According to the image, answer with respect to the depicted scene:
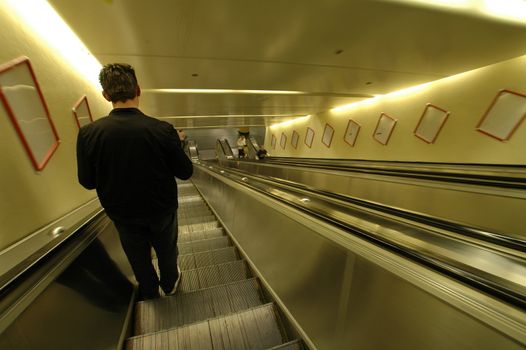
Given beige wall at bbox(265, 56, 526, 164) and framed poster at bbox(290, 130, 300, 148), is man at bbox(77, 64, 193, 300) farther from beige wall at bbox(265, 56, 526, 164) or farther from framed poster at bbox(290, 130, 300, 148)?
framed poster at bbox(290, 130, 300, 148)

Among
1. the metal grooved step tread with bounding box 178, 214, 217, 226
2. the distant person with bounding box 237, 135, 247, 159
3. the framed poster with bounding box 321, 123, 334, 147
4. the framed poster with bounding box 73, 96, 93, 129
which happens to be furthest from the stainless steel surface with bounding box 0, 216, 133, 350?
the distant person with bounding box 237, 135, 247, 159

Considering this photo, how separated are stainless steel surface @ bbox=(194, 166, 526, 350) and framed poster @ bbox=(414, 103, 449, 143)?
5924 millimetres

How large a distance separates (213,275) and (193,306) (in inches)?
20.0

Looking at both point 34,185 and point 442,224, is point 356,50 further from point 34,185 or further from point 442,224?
point 34,185

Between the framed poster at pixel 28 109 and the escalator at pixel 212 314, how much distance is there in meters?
1.52

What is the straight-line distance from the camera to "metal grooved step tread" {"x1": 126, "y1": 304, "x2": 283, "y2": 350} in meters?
1.47

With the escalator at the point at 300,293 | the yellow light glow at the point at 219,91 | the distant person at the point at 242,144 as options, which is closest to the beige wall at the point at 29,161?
the escalator at the point at 300,293

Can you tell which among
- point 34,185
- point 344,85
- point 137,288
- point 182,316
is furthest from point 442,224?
point 344,85

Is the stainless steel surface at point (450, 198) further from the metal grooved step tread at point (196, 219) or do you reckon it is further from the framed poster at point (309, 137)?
the framed poster at point (309, 137)

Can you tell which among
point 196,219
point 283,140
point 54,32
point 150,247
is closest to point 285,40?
point 54,32

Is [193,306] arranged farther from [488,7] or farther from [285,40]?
[488,7]

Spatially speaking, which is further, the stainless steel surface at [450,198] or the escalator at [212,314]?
the stainless steel surface at [450,198]

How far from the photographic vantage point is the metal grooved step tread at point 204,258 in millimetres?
2703

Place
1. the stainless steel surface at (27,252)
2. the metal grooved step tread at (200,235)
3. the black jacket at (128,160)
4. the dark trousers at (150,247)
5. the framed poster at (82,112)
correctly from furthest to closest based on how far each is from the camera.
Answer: the metal grooved step tread at (200,235)
the framed poster at (82,112)
the dark trousers at (150,247)
the black jacket at (128,160)
the stainless steel surface at (27,252)
